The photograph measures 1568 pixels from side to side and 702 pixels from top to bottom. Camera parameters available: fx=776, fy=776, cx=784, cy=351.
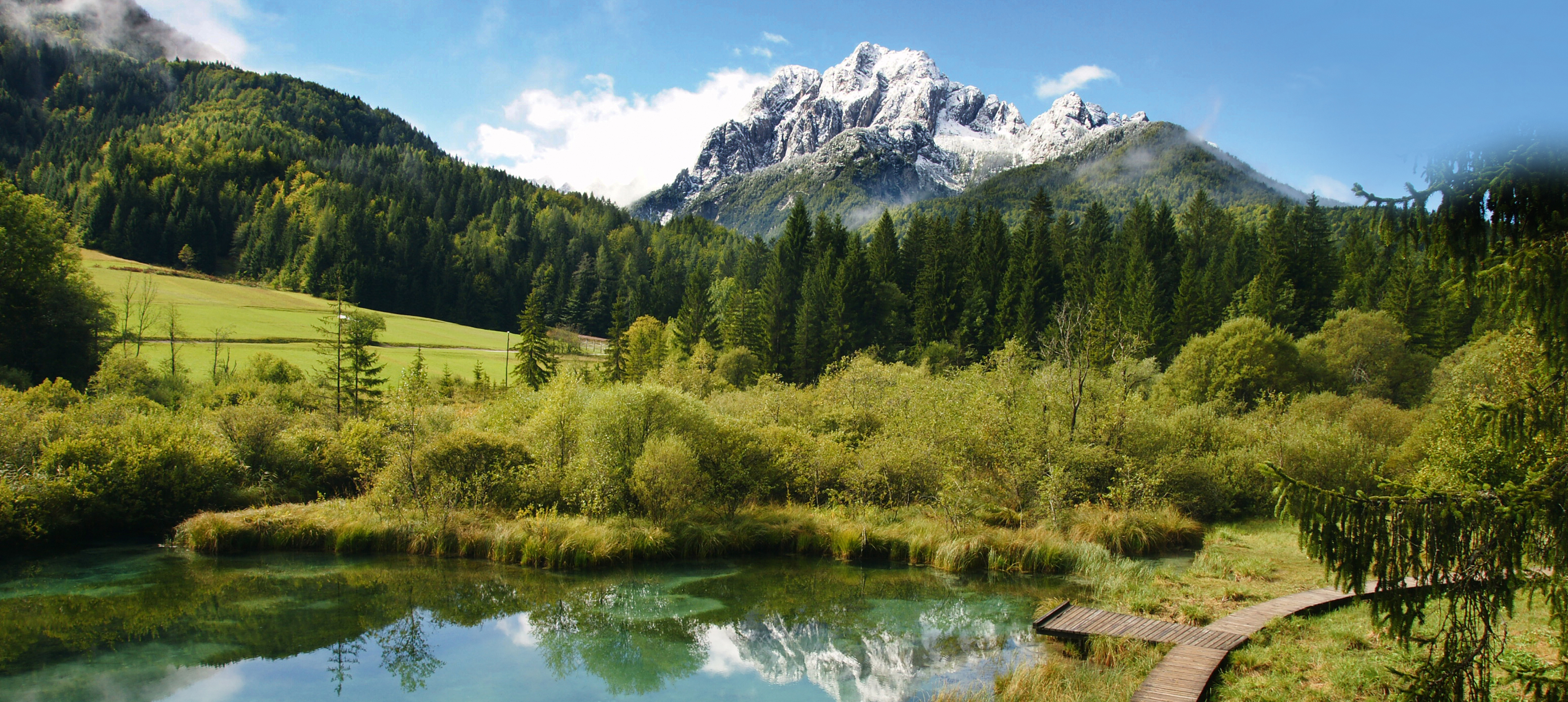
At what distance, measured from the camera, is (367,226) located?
126m

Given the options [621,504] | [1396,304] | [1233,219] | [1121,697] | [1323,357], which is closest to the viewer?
[1121,697]

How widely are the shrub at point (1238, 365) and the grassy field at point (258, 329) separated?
4727 centimetres

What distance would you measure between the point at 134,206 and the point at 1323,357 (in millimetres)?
158771

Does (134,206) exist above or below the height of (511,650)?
above

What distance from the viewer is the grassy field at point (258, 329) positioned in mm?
63344

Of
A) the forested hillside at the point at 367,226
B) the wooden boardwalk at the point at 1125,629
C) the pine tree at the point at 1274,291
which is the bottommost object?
the wooden boardwalk at the point at 1125,629

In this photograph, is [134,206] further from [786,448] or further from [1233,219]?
[1233,219]

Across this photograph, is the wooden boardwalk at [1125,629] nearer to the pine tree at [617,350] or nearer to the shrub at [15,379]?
the shrub at [15,379]

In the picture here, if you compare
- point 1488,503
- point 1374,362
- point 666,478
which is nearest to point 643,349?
point 666,478

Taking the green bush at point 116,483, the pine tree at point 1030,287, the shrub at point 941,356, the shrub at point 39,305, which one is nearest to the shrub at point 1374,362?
the pine tree at point 1030,287

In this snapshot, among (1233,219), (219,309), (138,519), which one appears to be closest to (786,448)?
(138,519)

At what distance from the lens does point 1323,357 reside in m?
53.8

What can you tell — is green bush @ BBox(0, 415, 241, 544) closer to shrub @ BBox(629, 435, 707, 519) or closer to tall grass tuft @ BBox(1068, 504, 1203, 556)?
shrub @ BBox(629, 435, 707, 519)

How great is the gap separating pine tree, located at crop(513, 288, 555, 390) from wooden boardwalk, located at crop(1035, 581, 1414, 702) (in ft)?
163
